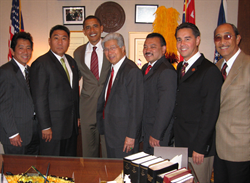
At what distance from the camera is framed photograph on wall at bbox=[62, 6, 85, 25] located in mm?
4219

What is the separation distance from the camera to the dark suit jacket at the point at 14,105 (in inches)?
80.2

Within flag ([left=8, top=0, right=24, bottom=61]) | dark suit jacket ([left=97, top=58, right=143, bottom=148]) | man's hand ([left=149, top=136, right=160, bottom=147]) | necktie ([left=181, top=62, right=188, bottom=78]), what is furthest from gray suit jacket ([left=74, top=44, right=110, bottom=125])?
flag ([left=8, top=0, right=24, bottom=61])

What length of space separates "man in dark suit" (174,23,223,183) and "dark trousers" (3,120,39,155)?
159 cm

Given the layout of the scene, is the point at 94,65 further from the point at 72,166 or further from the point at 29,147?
the point at 72,166

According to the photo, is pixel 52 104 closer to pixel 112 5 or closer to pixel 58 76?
pixel 58 76

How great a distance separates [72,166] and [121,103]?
30.4 inches

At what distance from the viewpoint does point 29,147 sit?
2.25 metres

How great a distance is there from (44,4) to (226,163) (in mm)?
4519

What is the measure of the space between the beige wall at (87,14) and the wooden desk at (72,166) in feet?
10.5

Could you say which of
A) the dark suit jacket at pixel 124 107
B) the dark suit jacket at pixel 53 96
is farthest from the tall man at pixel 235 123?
the dark suit jacket at pixel 53 96

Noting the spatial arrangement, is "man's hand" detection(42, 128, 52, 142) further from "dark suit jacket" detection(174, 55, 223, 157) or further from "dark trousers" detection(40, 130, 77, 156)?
"dark suit jacket" detection(174, 55, 223, 157)

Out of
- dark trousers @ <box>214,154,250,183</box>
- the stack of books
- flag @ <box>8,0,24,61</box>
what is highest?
flag @ <box>8,0,24,61</box>

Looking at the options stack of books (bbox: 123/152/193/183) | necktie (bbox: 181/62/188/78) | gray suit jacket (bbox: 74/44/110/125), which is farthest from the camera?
gray suit jacket (bbox: 74/44/110/125)

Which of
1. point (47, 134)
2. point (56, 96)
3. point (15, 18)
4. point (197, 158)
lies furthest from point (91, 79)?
point (15, 18)
